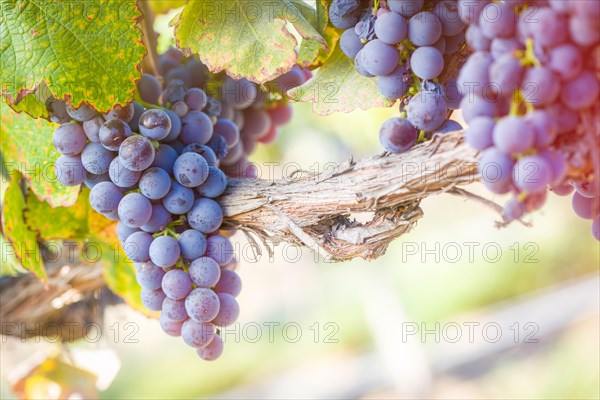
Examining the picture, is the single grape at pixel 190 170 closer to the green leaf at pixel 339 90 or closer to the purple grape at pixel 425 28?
the green leaf at pixel 339 90

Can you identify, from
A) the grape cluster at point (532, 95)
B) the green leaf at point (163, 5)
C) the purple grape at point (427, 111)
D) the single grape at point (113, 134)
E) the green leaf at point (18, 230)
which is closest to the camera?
the grape cluster at point (532, 95)

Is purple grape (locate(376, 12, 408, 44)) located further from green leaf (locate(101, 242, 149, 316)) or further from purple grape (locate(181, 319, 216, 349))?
green leaf (locate(101, 242, 149, 316))

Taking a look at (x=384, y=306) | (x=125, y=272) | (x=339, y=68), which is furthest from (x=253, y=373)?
(x=339, y=68)

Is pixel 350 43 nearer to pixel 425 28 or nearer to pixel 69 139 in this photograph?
pixel 425 28

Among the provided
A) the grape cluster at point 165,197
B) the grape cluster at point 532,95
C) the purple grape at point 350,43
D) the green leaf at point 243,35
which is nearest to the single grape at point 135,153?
the grape cluster at point 165,197

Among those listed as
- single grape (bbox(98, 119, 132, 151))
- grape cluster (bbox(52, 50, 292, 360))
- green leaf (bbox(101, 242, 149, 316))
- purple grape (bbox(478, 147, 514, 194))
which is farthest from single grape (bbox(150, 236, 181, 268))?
purple grape (bbox(478, 147, 514, 194))

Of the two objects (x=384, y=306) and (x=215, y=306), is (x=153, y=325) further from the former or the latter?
(x=215, y=306)

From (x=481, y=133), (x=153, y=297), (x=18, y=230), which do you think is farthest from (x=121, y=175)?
(x=481, y=133)

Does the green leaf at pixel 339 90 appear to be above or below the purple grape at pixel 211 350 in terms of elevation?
above
